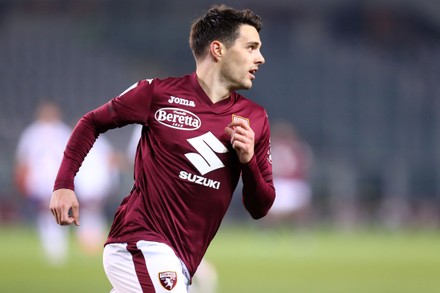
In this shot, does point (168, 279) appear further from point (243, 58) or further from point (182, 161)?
point (243, 58)

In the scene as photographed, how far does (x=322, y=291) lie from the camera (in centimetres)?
1162

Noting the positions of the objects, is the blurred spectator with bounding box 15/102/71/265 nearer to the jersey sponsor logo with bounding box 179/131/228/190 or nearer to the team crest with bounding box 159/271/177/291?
the jersey sponsor logo with bounding box 179/131/228/190

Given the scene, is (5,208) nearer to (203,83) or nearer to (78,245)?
(78,245)

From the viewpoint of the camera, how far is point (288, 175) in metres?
23.3

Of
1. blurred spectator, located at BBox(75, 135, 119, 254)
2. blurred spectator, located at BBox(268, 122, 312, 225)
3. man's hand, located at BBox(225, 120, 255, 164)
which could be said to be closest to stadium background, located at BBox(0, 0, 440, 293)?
blurred spectator, located at BBox(268, 122, 312, 225)

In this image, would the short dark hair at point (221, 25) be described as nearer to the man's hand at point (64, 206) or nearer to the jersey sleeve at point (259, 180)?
the jersey sleeve at point (259, 180)

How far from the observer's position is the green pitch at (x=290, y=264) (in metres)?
12.0

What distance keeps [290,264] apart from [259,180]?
34.8ft

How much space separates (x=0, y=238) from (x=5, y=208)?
383 cm

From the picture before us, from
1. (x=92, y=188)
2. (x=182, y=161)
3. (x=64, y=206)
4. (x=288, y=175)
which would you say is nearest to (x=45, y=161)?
(x=92, y=188)

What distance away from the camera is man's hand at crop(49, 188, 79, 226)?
5559mm

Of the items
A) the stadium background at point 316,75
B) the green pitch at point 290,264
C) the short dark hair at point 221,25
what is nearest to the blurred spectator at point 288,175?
the green pitch at point 290,264

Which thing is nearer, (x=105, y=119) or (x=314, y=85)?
(x=105, y=119)

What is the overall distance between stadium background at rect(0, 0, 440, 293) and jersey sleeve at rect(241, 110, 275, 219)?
13.5 m
